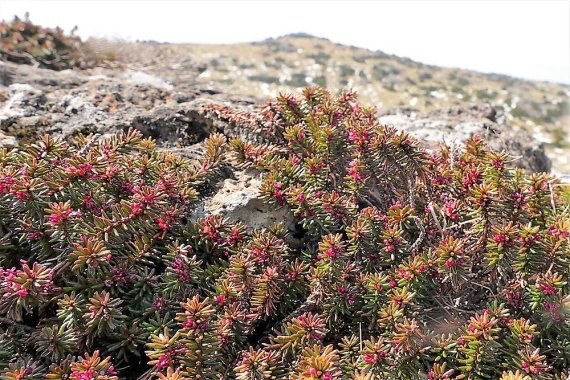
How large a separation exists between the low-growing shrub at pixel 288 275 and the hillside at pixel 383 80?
119ft

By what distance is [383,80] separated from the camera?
5231 centimetres

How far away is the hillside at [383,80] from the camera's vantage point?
4375 centimetres

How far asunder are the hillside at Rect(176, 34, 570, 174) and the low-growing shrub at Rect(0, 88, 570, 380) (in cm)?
3612

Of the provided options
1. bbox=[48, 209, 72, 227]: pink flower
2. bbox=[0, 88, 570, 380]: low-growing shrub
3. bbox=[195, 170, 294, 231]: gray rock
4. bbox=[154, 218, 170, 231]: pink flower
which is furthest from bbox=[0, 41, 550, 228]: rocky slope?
bbox=[48, 209, 72, 227]: pink flower

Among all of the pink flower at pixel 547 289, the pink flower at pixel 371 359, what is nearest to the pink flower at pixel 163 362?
the pink flower at pixel 371 359

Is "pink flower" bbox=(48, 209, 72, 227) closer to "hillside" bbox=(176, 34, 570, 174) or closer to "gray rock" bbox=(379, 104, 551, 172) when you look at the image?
"gray rock" bbox=(379, 104, 551, 172)

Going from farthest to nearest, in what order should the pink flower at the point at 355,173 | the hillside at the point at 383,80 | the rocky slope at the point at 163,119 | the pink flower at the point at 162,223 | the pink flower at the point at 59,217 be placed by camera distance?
the hillside at the point at 383,80, the rocky slope at the point at 163,119, the pink flower at the point at 355,173, the pink flower at the point at 162,223, the pink flower at the point at 59,217

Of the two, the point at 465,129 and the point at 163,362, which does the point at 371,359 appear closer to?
the point at 163,362

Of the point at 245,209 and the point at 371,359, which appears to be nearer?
the point at 371,359

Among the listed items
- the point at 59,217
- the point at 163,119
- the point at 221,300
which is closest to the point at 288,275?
the point at 221,300

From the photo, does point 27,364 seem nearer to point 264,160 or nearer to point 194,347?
point 194,347

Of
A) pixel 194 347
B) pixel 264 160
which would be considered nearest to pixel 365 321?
pixel 194 347

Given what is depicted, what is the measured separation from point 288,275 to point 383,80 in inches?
2043

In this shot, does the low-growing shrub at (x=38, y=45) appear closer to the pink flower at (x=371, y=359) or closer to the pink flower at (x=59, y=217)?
the pink flower at (x=59, y=217)
